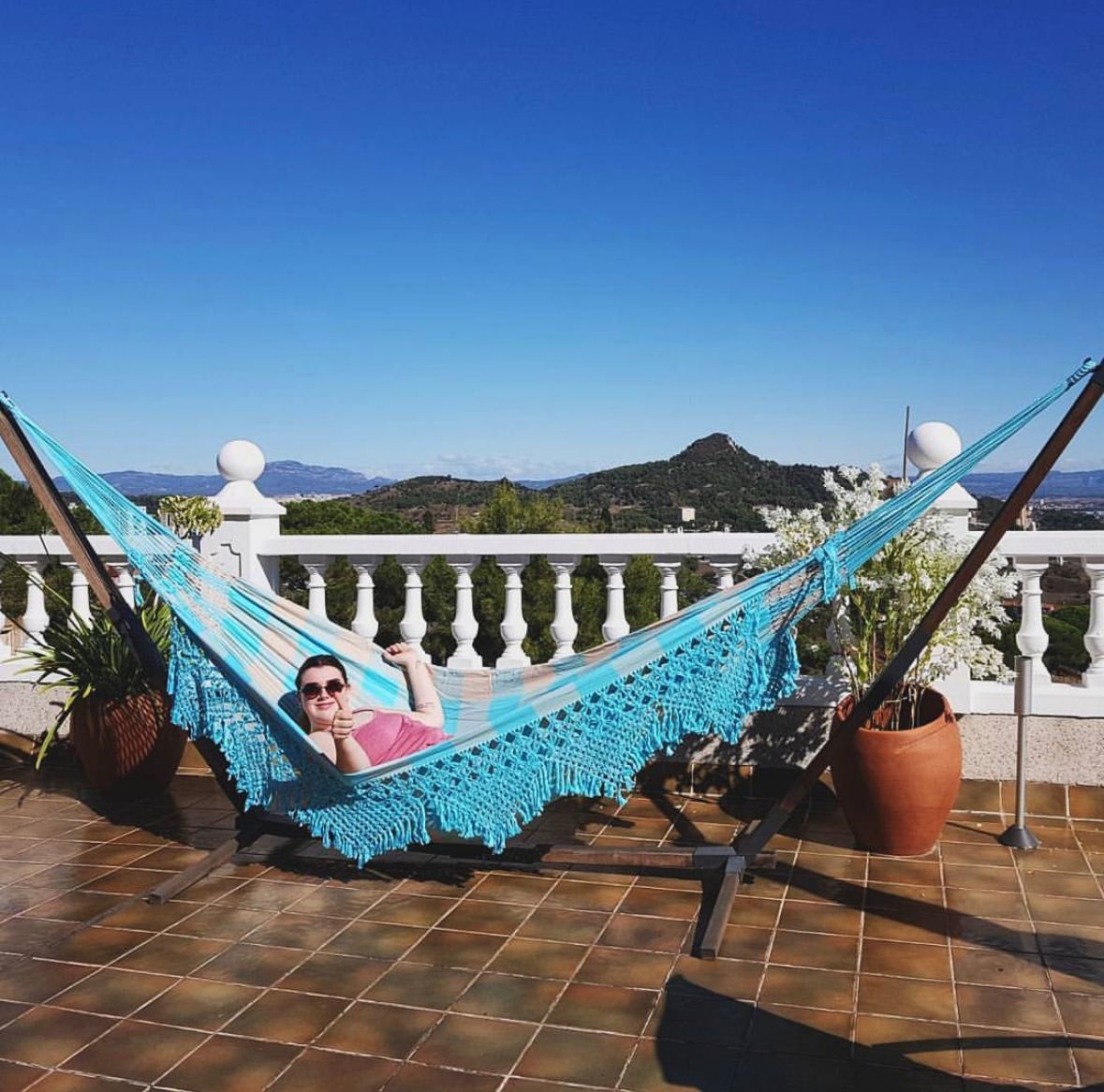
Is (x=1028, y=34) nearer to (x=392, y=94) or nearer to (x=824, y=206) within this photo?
(x=824, y=206)

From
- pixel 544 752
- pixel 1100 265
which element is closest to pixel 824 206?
pixel 1100 265

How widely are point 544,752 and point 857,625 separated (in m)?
1.19

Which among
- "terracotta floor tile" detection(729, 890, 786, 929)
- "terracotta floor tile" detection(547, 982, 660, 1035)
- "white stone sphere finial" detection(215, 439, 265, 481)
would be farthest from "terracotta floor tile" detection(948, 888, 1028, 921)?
"white stone sphere finial" detection(215, 439, 265, 481)

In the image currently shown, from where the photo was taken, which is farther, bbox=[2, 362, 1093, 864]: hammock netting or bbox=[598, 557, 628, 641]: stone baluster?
bbox=[598, 557, 628, 641]: stone baluster

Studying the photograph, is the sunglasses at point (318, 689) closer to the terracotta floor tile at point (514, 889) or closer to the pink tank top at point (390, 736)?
the pink tank top at point (390, 736)

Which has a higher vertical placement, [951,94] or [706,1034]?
[951,94]

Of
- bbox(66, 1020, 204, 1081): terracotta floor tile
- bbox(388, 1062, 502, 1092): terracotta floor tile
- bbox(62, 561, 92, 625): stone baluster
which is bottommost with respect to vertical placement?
bbox(66, 1020, 204, 1081): terracotta floor tile

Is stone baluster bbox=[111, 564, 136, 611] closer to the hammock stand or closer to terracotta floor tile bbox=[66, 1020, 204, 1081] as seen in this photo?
the hammock stand

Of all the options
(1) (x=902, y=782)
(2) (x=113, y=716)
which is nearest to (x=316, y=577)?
(2) (x=113, y=716)

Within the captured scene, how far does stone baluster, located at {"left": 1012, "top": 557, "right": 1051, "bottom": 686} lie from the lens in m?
3.81

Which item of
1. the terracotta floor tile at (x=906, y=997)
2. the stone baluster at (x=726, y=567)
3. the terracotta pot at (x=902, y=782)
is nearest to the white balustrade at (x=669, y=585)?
the stone baluster at (x=726, y=567)

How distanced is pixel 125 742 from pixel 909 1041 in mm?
2888

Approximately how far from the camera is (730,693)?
308 centimetres

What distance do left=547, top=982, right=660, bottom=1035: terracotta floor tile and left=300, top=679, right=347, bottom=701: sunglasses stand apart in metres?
1.12
